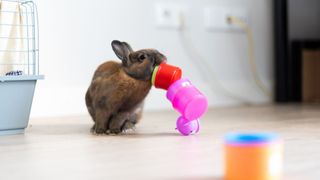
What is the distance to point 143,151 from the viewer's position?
103 cm

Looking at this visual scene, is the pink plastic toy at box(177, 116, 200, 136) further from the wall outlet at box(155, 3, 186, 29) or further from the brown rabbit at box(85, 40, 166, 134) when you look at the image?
the wall outlet at box(155, 3, 186, 29)

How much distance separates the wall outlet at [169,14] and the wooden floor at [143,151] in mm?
614

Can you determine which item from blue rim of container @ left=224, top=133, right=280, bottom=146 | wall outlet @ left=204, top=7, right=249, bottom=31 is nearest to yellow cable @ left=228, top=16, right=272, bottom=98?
wall outlet @ left=204, top=7, right=249, bottom=31

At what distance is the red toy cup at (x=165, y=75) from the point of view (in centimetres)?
120

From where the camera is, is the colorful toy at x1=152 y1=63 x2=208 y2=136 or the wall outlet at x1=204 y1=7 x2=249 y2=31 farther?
the wall outlet at x1=204 y1=7 x2=249 y2=31

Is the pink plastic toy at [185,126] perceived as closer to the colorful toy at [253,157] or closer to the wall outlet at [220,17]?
the colorful toy at [253,157]

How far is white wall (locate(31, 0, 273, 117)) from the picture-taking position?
6.19 feet

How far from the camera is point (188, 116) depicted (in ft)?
3.84

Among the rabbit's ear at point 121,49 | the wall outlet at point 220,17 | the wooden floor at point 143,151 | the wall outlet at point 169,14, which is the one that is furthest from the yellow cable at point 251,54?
the rabbit's ear at point 121,49

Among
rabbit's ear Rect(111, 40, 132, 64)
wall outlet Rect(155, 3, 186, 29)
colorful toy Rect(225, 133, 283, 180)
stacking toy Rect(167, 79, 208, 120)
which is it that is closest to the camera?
colorful toy Rect(225, 133, 283, 180)

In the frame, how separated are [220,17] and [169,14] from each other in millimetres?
289

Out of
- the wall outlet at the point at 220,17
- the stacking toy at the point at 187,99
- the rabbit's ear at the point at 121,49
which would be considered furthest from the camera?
the wall outlet at the point at 220,17

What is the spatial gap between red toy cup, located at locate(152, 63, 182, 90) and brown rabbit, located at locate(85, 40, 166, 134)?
0.06 feet

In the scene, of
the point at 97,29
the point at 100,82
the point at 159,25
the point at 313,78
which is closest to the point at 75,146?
the point at 100,82
